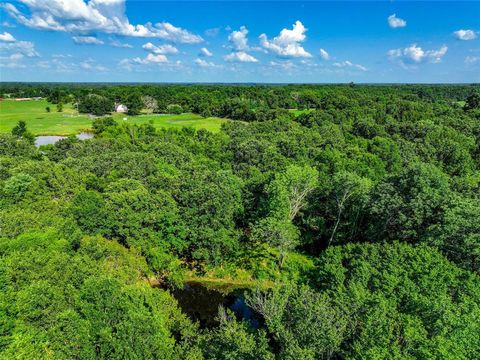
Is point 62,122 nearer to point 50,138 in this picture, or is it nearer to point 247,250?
point 50,138

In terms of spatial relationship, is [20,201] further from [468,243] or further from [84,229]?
[468,243]

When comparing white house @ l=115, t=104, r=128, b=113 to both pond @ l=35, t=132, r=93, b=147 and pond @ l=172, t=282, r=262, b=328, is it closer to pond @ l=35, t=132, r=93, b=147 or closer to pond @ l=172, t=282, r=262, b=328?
pond @ l=35, t=132, r=93, b=147

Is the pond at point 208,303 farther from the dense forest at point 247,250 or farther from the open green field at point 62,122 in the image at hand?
the open green field at point 62,122

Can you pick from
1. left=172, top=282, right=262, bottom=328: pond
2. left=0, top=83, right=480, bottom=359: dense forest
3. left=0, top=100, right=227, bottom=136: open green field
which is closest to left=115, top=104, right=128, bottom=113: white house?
left=0, top=100, right=227, bottom=136: open green field

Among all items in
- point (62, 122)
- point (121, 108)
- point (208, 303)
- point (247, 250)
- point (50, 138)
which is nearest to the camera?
point (208, 303)

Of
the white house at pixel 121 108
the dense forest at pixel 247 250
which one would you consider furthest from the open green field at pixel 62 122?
the dense forest at pixel 247 250

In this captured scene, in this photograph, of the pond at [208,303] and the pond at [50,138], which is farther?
the pond at [50,138]

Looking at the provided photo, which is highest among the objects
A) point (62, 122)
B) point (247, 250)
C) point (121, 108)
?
point (121, 108)

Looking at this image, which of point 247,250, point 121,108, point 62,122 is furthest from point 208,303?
point 121,108
